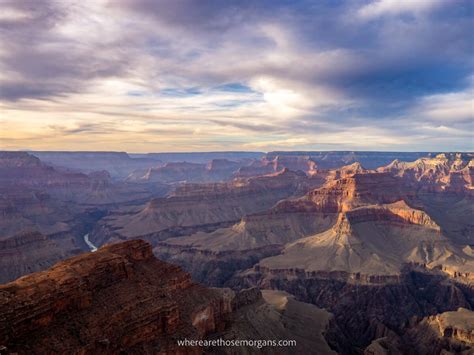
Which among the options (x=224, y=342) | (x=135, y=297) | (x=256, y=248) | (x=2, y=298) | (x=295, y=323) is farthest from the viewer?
(x=256, y=248)

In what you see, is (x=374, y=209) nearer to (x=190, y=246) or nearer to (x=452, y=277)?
(x=452, y=277)

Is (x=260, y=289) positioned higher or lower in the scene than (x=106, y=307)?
lower

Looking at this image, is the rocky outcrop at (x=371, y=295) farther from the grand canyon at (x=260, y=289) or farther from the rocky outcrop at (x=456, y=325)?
the rocky outcrop at (x=456, y=325)

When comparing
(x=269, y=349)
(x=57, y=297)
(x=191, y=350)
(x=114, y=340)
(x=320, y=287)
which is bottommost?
(x=320, y=287)

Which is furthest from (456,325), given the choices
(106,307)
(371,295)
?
(106,307)

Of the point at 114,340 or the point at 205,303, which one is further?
the point at 205,303

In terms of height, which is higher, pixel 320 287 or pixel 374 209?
pixel 374 209

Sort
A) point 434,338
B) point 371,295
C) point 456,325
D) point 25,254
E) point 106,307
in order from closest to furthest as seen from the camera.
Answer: point 106,307 → point 456,325 → point 434,338 → point 371,295 → point 25,254

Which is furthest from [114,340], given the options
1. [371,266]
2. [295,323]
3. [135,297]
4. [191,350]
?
[371,266]

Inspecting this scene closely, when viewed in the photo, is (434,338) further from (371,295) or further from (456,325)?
(371,295)
